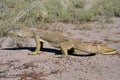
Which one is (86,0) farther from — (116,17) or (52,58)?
(52,58)

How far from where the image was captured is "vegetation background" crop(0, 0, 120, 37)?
14.3 metres

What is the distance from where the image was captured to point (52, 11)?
16.3 meters

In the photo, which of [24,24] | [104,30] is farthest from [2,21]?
[104,30]

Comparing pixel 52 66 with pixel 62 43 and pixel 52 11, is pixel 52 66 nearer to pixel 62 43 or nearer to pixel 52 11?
pixel 62 43

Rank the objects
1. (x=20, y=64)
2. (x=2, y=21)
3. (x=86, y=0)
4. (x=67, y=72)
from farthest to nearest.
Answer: (x=86, y=0), (x=2, y=21), (x=20, y=64), (x=67, y=72)

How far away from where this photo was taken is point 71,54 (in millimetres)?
10164

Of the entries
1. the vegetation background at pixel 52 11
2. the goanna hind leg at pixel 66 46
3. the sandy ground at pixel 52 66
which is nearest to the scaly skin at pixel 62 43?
the goanna hind leg at pixel 66 46

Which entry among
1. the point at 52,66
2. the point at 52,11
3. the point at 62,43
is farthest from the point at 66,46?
the point at 52,11

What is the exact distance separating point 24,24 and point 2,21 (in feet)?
3.20

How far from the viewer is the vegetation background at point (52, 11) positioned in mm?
14328

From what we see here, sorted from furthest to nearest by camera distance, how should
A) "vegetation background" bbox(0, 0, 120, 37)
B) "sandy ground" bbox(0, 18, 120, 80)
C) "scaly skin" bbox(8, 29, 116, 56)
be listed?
"vegetation background" bbox(0, 0, 120, 37) < "scaly skin" bbox(8, 29, 116, 56) < "sandy ground" bbox(0, 18, 120, 80)

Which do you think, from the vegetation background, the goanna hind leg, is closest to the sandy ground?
the goanna hind leg

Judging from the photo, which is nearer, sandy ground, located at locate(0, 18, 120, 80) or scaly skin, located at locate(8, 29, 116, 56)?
sandy ground, located at locate(0, 18, 120, 80)

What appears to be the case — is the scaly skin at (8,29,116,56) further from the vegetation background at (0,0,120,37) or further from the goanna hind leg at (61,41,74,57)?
the vegetation background at (0,0,120,37)
